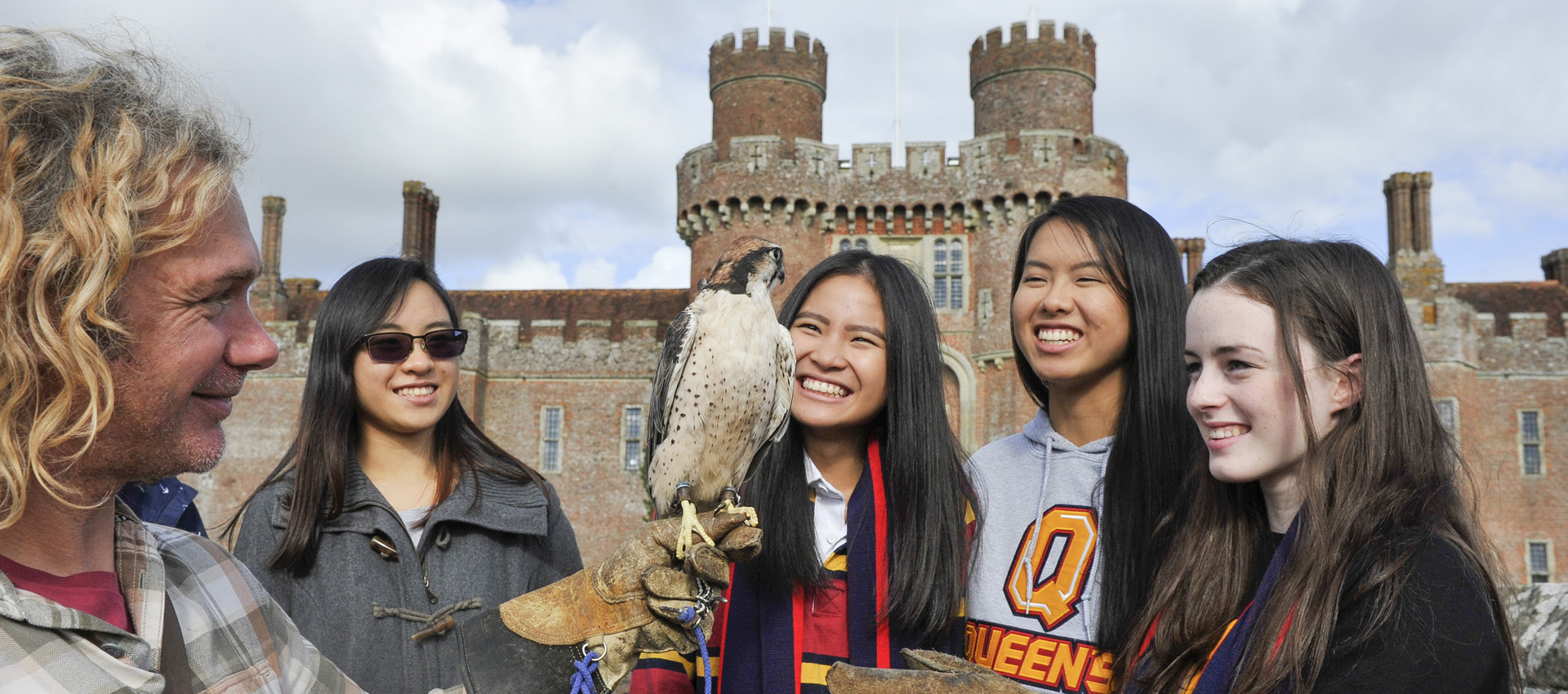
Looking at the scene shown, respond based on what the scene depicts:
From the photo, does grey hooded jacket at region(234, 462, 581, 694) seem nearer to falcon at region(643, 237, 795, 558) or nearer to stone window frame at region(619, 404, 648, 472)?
falcon at region(643, 237, 795, 558)

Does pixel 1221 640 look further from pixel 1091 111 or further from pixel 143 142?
pixel 1091 111

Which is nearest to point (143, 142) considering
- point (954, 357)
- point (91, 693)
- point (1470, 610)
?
point (91, 693)

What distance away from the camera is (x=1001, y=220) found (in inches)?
800

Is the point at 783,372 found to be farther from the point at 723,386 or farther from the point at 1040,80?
the point at 1040,80

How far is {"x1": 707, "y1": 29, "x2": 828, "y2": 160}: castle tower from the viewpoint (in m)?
21.2

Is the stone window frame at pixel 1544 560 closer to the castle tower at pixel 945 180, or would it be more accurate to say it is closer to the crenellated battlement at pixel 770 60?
the castle tower at pixel 945 180

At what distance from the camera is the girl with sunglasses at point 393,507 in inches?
106

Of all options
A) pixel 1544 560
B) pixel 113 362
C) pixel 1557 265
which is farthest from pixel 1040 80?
pixel 113 362

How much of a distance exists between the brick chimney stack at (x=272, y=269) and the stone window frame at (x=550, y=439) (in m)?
7.46

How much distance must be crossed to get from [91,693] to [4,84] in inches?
29.2

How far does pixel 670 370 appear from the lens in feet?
9.70

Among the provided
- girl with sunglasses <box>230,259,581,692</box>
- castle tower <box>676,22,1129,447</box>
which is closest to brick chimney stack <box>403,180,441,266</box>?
castle tower <box>676,22,1129,447</box>

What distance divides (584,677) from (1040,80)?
20401 millimetres

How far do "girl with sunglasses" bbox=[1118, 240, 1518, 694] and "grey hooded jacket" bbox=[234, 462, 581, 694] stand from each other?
183 centimetres
